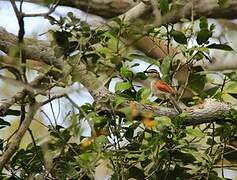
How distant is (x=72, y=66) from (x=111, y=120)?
16cm

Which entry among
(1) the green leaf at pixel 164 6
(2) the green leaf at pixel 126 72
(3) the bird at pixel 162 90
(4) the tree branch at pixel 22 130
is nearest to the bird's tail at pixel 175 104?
(3) the bird at pixel 162 90

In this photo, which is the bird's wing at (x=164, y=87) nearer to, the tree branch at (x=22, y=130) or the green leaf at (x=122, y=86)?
the green leaf at (x=122, y=86)

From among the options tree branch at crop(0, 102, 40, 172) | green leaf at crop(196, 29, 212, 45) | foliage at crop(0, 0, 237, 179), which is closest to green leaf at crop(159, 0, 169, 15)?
foliage at crop(0, 0, 237, 179)

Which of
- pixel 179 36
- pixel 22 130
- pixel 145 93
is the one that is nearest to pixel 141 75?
pixel 145 93

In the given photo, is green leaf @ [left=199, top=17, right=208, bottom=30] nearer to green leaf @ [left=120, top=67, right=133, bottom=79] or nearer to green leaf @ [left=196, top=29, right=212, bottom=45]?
green leaf @ [left=196, top=29, right=212, bottom=45]

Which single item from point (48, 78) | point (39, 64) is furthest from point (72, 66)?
point (39, 64)

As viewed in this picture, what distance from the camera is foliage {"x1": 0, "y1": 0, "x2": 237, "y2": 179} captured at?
55.4 inches

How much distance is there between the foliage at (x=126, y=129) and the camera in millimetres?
1406

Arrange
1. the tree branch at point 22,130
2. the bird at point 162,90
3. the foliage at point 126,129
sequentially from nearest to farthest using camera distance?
the tree branch at point 22,130 < the foliage at point 126,129 < the bird at point 162,90

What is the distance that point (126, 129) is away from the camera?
58.3 inches

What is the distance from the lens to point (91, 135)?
1.42 m

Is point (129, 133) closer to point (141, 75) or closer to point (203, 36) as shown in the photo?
point (141, 75)

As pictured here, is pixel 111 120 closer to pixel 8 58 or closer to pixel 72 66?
pixel 72 66

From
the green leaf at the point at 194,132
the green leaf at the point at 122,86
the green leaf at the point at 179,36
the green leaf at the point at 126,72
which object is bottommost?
the green leaf at the point at 194,132
